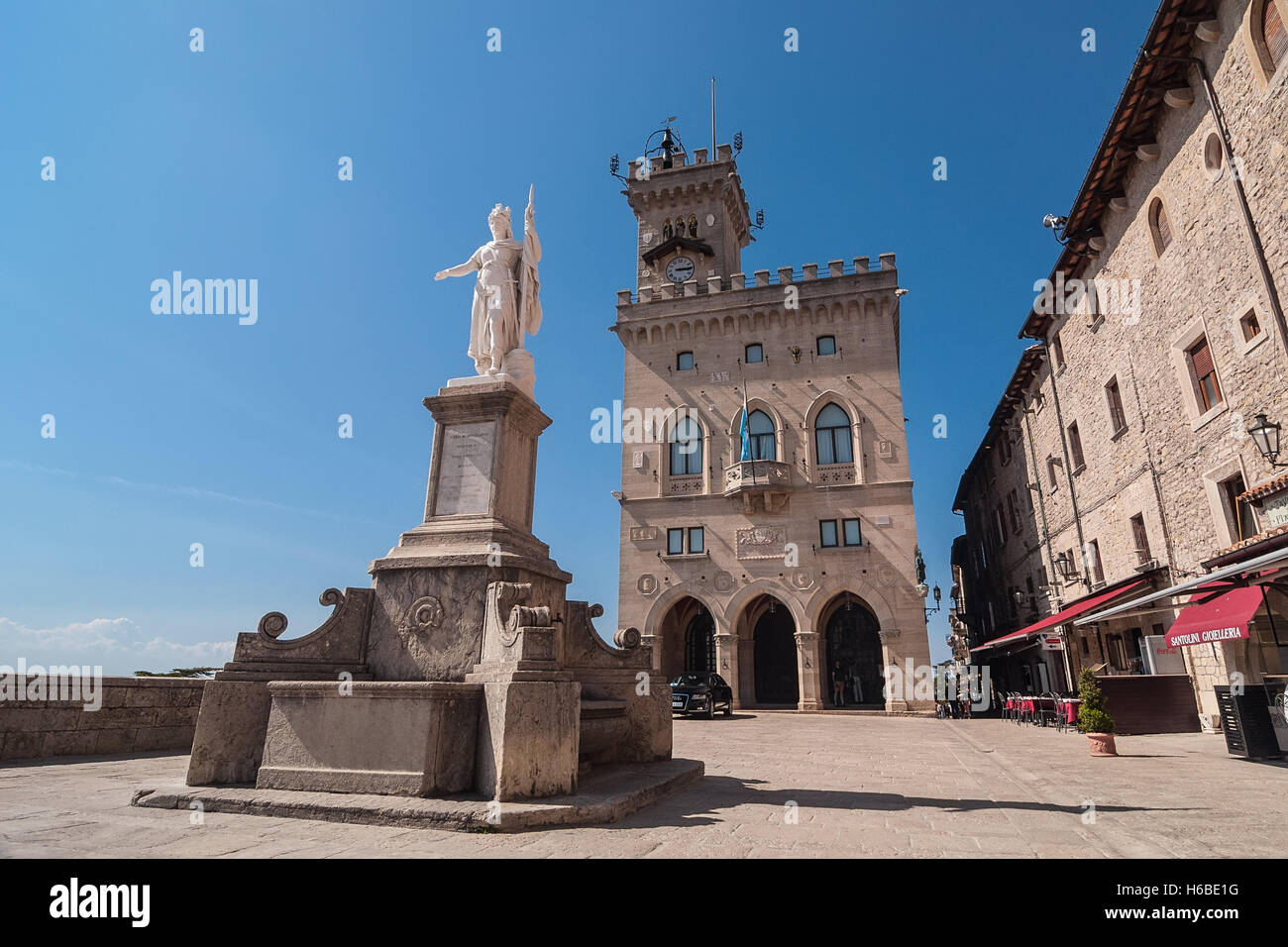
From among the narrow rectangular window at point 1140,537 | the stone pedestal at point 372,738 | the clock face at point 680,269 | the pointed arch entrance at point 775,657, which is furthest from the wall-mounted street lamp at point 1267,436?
the clock face at point 680,269

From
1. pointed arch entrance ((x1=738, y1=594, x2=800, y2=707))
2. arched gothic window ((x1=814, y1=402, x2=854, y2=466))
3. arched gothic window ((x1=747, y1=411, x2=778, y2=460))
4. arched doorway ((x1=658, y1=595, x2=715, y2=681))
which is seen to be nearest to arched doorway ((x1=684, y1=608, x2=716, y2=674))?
arched doorway ((x1=658, y1=595, x2=715, y2=681))

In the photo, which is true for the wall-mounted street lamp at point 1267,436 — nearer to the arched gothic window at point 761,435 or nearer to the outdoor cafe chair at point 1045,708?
the outdoor cafe chair at point 1045,708

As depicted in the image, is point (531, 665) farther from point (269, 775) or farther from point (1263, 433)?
point (1263, 433)

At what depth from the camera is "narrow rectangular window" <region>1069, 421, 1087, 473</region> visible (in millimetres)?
19859

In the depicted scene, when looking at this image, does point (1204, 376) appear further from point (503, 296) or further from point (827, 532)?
point (827, 532)

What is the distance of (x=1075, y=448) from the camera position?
66.6ft

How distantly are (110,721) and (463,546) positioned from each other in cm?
693

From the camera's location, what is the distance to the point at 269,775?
202 inches

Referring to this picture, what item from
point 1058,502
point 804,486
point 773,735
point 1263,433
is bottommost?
point 773,735

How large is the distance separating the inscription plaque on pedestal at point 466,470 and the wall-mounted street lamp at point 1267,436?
12023 millimetres

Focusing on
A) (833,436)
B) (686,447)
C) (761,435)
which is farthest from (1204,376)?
(686,447)
